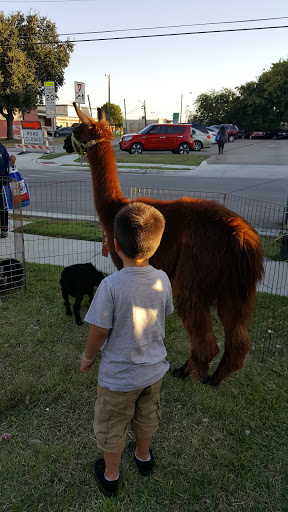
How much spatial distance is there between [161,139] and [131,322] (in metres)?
22.0

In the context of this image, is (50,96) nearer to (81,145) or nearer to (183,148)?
(183,148)

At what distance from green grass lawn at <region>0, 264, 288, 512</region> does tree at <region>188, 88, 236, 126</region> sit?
191 feet

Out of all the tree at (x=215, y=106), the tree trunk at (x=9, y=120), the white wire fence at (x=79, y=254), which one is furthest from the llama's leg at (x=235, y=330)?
the tree at (x=215, y=106)

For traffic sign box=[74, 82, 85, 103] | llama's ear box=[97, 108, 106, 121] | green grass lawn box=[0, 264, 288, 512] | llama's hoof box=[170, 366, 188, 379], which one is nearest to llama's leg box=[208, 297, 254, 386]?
green grass lawn box=[0, 264, 288, 512]

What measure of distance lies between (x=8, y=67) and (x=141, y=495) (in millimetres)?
39682

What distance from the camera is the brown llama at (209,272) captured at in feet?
8.46

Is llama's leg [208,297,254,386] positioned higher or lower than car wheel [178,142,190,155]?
lower

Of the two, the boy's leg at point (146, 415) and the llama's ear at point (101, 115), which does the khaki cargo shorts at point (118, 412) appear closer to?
the boy's leg at point (146, 415)

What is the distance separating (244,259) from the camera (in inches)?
99.9

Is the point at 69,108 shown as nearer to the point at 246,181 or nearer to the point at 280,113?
the point at 280,113

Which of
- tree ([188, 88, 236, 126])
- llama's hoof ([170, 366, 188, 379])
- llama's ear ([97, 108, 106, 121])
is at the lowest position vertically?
llama's hoof ([170, 366, 188, 379])

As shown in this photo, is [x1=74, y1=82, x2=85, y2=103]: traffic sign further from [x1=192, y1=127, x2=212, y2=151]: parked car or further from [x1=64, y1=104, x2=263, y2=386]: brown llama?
[x1=64, y1=104, x2=263, y2=386]: brown llama

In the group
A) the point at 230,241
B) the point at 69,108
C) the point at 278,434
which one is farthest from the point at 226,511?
the point at 69,108

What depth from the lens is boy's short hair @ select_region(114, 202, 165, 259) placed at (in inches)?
68.4
